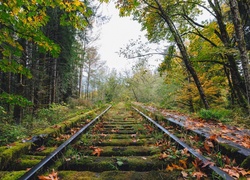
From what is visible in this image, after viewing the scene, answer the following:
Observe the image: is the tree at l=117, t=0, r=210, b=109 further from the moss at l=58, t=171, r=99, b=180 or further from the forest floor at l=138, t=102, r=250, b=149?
the moss at l=58, t=171, r=99, b=180

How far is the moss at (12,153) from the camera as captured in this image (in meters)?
2.23

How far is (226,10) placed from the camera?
13219 mm

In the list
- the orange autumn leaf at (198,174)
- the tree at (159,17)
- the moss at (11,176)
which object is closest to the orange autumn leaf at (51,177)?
the moss at (11,176)

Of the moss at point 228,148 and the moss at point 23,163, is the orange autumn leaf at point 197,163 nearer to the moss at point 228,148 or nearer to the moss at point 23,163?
the moss at point 228,148

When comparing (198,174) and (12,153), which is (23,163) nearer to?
(12,153)

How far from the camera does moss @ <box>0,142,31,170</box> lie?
223 cm

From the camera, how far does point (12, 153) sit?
7.84 feet

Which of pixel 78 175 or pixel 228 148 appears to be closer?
pixel 78 175

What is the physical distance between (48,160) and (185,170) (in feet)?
5.84

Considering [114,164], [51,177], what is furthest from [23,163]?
[114,164]

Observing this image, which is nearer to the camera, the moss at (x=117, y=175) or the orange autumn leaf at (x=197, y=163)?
the moss at (x=117, y=175)

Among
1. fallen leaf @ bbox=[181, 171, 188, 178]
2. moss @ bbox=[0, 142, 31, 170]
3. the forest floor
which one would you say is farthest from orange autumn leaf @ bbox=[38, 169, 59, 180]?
the forest floor

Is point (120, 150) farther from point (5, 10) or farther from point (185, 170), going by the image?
point (5, 10)

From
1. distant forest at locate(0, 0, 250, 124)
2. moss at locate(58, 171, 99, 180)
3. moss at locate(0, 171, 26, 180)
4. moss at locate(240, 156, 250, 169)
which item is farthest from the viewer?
A: distant forest at locate(0, 0, 250, 124)
